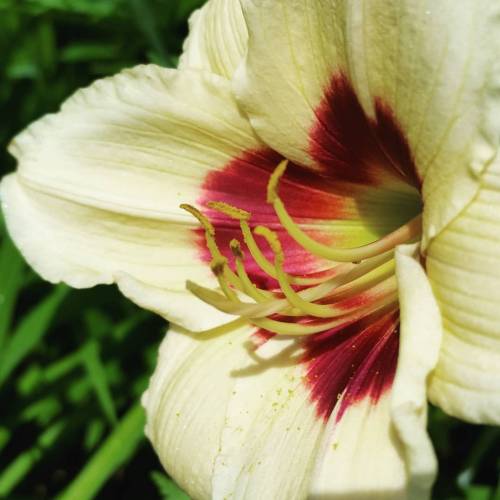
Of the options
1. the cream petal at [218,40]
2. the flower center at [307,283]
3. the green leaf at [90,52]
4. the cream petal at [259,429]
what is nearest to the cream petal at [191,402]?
the cream petal at [259,429]

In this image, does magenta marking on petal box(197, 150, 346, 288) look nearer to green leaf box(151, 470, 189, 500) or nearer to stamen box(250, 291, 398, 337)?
stamen box(250, 291, 398, 337)

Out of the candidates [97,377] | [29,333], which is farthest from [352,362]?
[29,333]

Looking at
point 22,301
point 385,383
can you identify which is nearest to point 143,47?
point 22,301

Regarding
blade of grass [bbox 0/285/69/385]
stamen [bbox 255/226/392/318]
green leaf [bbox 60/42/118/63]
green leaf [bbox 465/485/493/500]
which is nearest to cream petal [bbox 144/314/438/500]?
stamen [bbox 255/226/392/318]

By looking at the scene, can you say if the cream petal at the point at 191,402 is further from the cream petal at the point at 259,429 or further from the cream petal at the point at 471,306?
the cream petal at the point at 471,306

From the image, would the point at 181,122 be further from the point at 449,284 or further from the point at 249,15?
the point at 449,284
